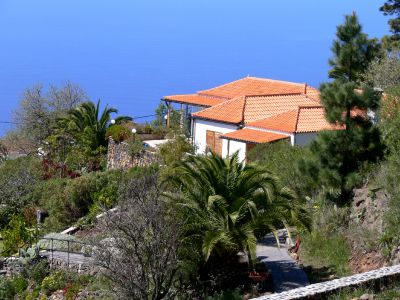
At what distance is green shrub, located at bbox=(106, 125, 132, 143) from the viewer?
34.3 meters

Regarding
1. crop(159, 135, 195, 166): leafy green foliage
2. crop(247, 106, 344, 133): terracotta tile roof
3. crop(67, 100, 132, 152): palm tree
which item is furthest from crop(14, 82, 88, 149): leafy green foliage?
crop(159, 135, 195, 166): leafy green foliage

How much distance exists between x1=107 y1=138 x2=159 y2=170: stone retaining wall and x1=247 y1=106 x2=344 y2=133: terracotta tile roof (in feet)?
15.4

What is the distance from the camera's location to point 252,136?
100ft

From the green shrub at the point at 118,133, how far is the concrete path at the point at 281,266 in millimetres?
16765

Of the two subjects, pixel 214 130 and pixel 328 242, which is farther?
pixel 214 130

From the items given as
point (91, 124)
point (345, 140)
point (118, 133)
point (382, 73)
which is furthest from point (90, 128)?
point (345, 140)

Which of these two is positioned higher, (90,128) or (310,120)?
(90,128)

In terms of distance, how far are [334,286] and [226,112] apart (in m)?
23.4

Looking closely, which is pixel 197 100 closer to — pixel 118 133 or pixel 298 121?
pixel 118 133

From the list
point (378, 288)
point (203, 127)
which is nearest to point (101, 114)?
point (203, 127)

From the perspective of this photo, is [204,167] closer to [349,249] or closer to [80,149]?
[349,249]

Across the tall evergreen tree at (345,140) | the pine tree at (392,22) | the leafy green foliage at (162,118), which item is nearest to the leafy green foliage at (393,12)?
the pine tree at (392,22)

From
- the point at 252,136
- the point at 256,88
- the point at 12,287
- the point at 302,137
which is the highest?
the point at 256,88

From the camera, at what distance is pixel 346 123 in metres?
18.0
